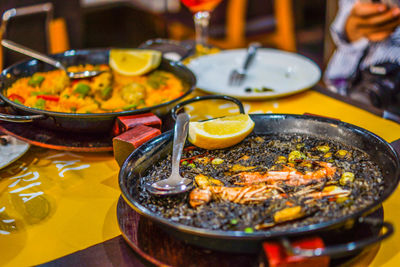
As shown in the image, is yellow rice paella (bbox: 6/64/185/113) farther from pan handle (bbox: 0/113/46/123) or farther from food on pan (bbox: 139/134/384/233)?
food on pan (bbox: 139/134/384/233)

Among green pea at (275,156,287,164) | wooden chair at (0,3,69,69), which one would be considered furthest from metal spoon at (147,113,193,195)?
wooden chair at (0,3,69,69)

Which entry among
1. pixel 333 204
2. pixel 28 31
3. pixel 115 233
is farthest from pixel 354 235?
pixel 28 31

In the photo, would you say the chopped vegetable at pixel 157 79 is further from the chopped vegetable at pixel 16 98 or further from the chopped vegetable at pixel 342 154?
the chopped vegetable at pixel 342 154

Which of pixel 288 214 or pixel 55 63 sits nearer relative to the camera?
pixel 288 214

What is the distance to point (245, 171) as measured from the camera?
1.00 meters

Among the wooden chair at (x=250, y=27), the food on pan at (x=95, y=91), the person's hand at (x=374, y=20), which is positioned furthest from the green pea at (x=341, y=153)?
the wooden chair at (x=250, y=27)

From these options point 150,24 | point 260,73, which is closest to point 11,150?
point 260,73

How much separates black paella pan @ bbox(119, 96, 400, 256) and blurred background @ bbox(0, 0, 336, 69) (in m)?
1.59

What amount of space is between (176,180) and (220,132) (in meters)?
0.24

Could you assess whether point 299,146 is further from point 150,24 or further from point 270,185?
point 150,24

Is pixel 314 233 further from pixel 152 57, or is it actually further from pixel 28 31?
pixel 28 31

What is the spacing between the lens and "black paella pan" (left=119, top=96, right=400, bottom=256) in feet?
2.35

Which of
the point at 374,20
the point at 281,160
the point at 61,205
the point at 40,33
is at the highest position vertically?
the point at 374,20

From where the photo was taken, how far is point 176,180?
3.07 ft
